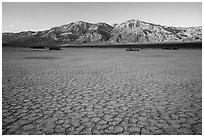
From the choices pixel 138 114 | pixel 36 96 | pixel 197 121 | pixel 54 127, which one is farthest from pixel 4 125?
pixel 197 121

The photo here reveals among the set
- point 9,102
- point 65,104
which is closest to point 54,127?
point 65,104

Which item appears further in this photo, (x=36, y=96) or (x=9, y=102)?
(x=36, y=96)

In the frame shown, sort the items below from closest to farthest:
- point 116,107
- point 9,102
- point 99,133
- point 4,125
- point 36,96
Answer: point 99,133 < point 4,125 < point 116,107 < point 9,102 < point 36,96

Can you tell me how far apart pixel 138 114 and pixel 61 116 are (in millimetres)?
2134

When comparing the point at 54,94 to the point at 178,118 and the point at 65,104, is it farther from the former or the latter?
the point at 178,118

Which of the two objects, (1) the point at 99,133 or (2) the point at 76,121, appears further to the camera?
(2) the point at 76,121

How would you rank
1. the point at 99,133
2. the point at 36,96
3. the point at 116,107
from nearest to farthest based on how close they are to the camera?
the point at 99,133, the point at 116,107, the point at 36,96

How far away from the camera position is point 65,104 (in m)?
5.95

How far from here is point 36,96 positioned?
6.80m

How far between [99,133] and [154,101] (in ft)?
9.18

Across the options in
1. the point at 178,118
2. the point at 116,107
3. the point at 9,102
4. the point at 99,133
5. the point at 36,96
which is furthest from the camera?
the point at 36,96

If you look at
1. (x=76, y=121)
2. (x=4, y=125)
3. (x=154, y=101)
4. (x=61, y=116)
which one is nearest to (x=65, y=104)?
(x=61, y=116)

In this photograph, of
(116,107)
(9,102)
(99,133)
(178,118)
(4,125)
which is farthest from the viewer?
(9,102)

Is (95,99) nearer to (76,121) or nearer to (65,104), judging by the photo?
(65,104)
